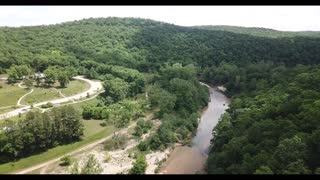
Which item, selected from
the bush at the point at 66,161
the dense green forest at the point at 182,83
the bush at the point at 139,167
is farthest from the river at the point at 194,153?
the bush at the point at 66,161

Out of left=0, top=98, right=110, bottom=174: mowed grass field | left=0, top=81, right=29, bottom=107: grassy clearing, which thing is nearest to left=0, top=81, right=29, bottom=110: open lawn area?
left=0, top=81, right=29, bottom=107: grassy clearing

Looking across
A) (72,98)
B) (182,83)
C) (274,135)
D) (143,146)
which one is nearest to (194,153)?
(143,146)

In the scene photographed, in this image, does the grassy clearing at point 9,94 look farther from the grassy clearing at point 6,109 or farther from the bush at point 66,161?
the bush at point 66,161

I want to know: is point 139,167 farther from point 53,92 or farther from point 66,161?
point 53,92

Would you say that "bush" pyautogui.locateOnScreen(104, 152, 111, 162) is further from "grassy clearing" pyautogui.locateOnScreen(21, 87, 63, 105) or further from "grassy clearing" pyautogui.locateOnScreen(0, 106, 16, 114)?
"grassy clearing" pyautogui.locateOnScreen(21, 87, 63, 105)

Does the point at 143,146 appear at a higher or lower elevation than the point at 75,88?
higher

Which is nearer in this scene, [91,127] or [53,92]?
[91,127]

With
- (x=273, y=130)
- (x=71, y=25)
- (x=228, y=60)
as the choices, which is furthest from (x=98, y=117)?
(x=71, y=25)
